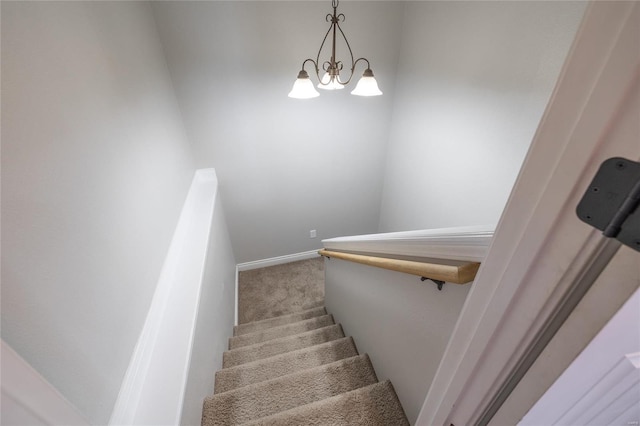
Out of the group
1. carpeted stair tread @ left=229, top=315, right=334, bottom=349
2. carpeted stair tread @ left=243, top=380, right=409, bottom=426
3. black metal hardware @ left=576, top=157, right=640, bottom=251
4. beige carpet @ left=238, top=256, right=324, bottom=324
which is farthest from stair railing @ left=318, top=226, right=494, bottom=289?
beige carpet @ left=238, top=256, right=324, bottom=324

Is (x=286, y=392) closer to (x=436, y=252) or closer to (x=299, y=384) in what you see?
(x=299, y=384)

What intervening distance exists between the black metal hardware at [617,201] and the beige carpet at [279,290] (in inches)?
114

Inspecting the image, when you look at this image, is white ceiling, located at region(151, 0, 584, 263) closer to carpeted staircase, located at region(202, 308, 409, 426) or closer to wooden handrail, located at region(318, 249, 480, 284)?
wooden handrail, located at region(318, 249, 480, 284)

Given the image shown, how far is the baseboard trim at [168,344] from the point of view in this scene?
878 mm

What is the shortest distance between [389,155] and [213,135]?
1835mm

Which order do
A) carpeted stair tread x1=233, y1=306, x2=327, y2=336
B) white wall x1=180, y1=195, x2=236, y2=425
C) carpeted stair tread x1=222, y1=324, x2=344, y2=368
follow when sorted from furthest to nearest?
1. carpeted stair tread x1=233, y1=306, x2=327, y2=336
2. carpeted stair tread x1=222, y1=324, x2=344, y2=368
3. white wall x1=180, y1=195, x2=236, y2=425

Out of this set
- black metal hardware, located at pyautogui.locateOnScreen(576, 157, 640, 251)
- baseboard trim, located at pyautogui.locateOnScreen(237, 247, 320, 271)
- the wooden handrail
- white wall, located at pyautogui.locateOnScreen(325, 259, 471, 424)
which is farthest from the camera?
baseboard trim, located at pyautogui.locateOnScreen(237, 247, 320, 271)

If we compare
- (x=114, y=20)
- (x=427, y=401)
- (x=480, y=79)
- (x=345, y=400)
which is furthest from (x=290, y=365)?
(x=480, y=79)

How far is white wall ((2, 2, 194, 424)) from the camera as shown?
61 cm

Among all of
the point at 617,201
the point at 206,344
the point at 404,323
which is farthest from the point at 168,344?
the point at 617,201

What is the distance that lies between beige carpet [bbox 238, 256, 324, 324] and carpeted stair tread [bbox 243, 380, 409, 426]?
5.95ft

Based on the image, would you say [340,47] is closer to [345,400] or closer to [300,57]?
[300,57]

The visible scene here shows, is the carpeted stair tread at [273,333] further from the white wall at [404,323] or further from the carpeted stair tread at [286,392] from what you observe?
the carpeted stair tread at [286,392]

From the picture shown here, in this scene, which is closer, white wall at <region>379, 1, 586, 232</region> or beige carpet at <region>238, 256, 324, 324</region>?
white wall at <region>379, 1, 586, 232</region>
